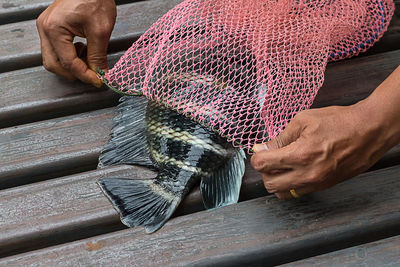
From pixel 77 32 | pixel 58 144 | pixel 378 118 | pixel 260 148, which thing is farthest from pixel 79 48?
pixel 378 118

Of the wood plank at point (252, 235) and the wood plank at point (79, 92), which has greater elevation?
the wood plank at point (79, 92)

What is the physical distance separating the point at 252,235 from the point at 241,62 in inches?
22.5

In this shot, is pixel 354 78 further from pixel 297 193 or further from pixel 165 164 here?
pixel 165 164

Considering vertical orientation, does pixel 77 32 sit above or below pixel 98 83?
above

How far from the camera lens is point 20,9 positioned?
2.23m

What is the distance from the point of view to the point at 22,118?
1791 mm

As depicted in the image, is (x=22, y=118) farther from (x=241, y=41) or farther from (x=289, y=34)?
(x=289, y=34)

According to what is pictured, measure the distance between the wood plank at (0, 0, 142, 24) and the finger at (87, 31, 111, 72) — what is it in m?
0.67

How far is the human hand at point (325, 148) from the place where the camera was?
1146 millimetres

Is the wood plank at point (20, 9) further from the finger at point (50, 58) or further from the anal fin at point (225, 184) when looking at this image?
the anal fin at point (225, 184)

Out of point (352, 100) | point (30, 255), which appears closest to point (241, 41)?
point (352, 100)

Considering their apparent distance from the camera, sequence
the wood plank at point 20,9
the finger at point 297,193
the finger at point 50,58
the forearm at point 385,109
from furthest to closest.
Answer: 1. the wood plank at point 20,9
2. the finger at point 50,58
3. the finger at point 297,193
4. the forearm at point 385,109

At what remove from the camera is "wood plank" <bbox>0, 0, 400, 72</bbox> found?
197 centimetres

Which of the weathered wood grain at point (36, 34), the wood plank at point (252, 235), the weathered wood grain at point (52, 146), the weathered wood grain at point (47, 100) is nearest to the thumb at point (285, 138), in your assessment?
the wood plank at point (252, 235)
